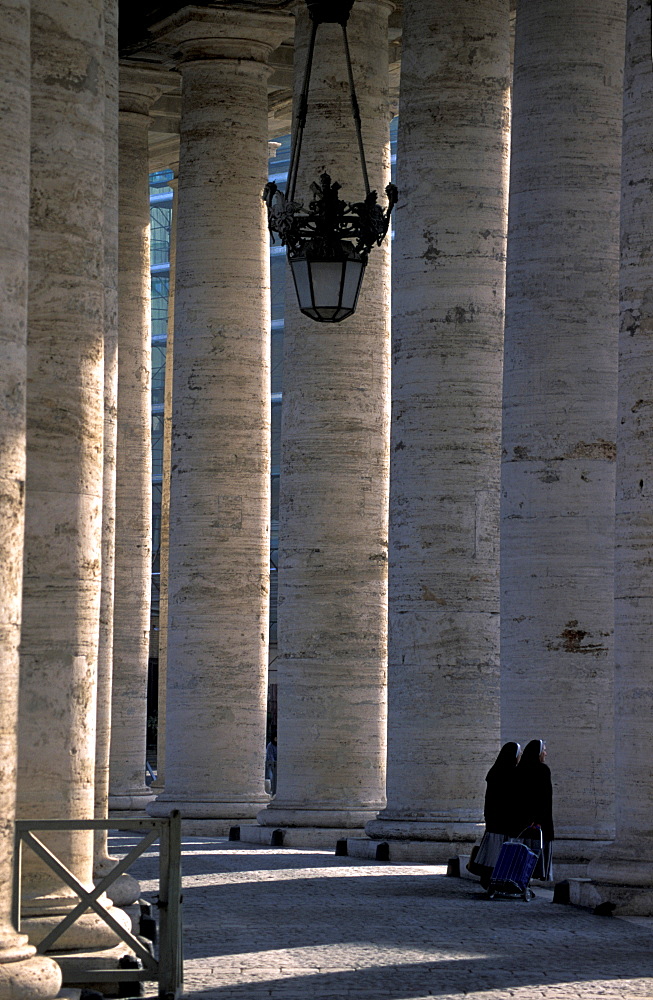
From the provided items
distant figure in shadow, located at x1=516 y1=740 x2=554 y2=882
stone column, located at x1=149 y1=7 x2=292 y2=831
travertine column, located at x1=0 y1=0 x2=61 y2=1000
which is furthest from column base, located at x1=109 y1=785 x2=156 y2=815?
travertine column, located at x1=0 y1=0 x2=61 y2=1000

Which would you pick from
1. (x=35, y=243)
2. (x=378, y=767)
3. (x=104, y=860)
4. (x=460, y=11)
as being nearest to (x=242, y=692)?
(x=378, y=767)

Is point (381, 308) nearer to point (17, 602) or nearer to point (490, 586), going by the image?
point (490, 586)

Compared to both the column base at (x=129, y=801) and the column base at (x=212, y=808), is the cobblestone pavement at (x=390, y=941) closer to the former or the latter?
the column base at (x=212, y=808)

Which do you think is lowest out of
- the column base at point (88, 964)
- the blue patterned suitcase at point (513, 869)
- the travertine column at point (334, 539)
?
the blue patterned suitcase at point (513, 869)

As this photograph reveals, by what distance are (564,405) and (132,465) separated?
27.4 meters

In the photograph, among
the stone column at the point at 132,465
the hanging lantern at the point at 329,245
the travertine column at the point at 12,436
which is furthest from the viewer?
the stone column at the point at 132,465

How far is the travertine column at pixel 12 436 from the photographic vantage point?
2188cm

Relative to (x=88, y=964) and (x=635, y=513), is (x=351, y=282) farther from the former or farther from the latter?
(x=88, y=964)

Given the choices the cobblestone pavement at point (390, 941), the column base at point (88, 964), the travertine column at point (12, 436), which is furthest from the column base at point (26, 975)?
the cobblestone pavement at point (390, 941)

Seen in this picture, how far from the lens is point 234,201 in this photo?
2238 inches

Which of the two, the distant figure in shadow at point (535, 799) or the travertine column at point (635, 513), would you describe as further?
the distant figure in shadow at point (535, 799)

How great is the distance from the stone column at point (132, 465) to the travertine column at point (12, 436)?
1570 inches

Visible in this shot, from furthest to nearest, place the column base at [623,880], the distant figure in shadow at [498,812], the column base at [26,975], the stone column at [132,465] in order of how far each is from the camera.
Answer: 1. the stone column at [132,465]
2. the distant figure in shadow at [498,812]
3. the column base at [623,880]
4. the column base at [26,975]

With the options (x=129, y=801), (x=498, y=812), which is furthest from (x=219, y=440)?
(x=498, y=812)
